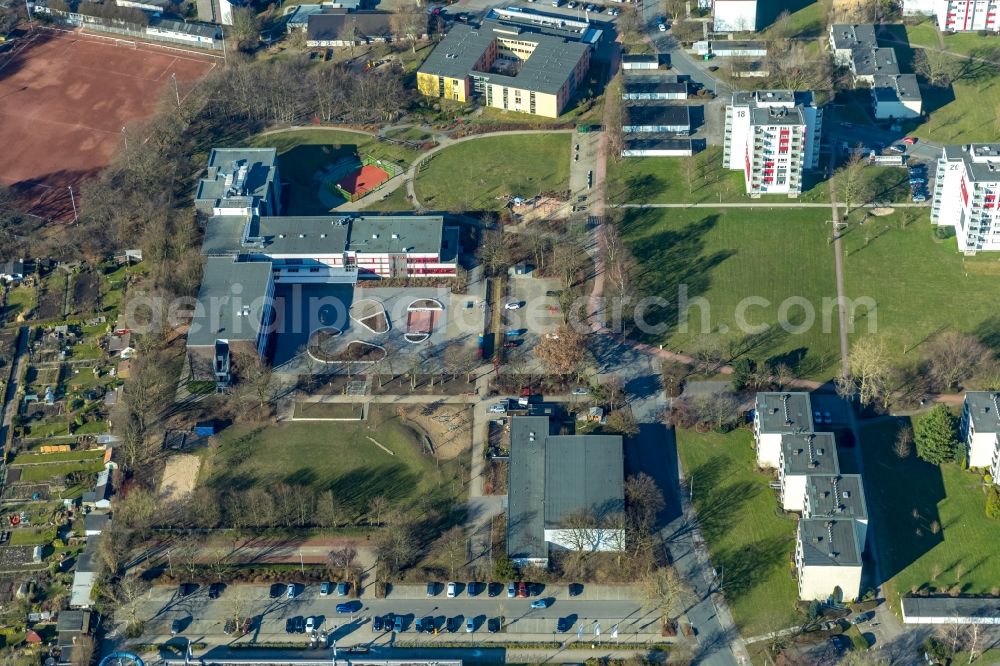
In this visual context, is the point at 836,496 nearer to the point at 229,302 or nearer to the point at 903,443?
the point at 903,443

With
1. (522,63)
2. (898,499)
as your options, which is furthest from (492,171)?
(898,499)

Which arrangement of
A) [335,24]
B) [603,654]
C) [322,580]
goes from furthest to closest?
[335,24] → [322,580] → [603,654]

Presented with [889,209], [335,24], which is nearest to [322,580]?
[889,209]

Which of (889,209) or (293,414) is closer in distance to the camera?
(293,414)

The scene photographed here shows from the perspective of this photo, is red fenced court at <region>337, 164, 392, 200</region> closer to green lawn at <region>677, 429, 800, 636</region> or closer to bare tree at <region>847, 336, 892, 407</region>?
green lawn at <region>677, 429, 800, 636</region>

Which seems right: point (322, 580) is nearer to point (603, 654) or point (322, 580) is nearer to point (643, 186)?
point (603, 654)

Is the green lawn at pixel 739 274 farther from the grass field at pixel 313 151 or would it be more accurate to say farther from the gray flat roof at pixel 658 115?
the grass field at pixel 313 151
